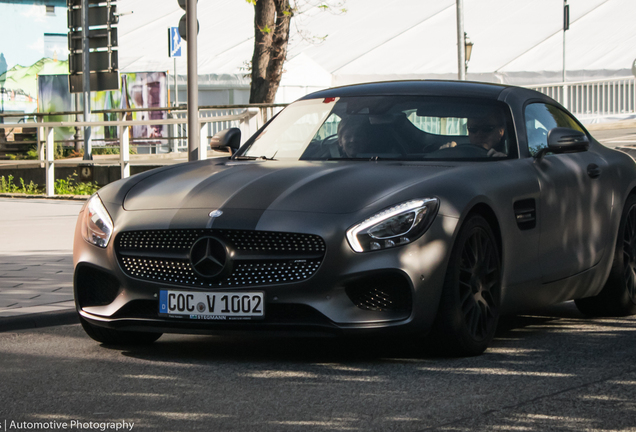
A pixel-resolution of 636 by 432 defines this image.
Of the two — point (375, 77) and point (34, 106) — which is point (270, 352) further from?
point (34, 106)

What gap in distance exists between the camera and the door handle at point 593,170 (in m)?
7.01

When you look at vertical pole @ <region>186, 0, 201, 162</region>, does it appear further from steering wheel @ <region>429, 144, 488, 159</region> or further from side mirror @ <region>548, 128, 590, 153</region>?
side mirror @ <region>548, 128, 590, 153</region>

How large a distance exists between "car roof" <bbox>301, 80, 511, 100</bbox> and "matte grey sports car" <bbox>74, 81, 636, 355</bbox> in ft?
0.05

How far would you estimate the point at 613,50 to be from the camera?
117 ft

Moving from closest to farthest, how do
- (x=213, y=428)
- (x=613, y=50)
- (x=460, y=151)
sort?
(x=213, y=428) < (x=460, y=151) < (x=613, y=50)

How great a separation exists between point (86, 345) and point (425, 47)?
3343cm

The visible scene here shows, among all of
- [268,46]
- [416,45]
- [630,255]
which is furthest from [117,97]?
[630,255]

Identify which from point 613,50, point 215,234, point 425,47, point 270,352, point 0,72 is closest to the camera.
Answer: point 215,234

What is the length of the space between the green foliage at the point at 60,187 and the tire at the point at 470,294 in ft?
43.0

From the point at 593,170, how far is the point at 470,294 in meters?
1.78

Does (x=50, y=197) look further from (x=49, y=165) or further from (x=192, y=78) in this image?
(x=192, y=78)

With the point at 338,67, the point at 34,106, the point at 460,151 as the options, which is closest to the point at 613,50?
the point at 338,67

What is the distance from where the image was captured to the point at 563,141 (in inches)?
257

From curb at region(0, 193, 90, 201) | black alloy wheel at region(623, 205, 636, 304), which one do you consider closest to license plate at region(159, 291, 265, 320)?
black alloy wheel at region(623, 205, 636, 304)
